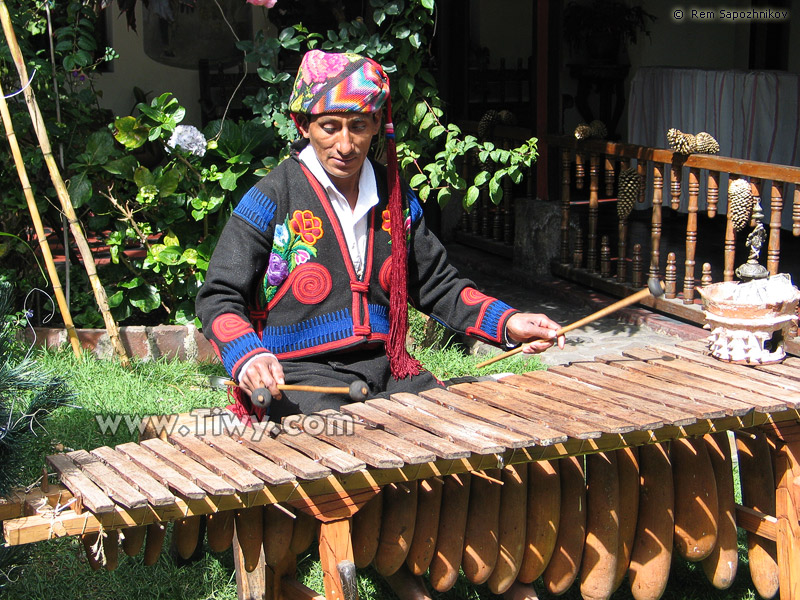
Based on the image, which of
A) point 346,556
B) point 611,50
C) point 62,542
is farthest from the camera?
point 611,50

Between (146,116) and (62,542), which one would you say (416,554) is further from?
(146,116)

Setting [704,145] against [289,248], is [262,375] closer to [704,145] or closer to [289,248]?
[289,248]

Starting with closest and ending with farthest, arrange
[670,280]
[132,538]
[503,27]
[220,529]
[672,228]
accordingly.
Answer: [132,538], [220,529], [670,280], [672,228], [503,27]

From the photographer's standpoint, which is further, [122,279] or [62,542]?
[122,279]

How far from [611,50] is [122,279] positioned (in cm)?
591

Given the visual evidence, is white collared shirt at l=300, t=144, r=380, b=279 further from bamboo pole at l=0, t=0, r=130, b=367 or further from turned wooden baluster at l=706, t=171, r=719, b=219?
turned wooden baluster at l=706, t=171, r=719, b=219

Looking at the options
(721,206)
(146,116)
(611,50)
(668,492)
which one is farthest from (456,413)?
(611,50)

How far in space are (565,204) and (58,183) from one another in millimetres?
3199

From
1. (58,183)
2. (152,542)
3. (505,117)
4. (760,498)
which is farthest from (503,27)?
(152,542)

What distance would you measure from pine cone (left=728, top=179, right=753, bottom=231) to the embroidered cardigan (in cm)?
212

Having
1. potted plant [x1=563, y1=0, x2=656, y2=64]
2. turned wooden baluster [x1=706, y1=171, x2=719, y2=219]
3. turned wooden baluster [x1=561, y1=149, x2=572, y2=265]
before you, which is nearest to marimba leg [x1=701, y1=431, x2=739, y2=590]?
turned wooden baluster [x1=706, y1=171, x2=719, y2=219]

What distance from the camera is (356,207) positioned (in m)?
3.34

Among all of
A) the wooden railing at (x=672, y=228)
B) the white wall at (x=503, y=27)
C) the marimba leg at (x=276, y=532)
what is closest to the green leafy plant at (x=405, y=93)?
the wooden railing at (x=672, y=228)

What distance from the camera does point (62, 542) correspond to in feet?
11.8
